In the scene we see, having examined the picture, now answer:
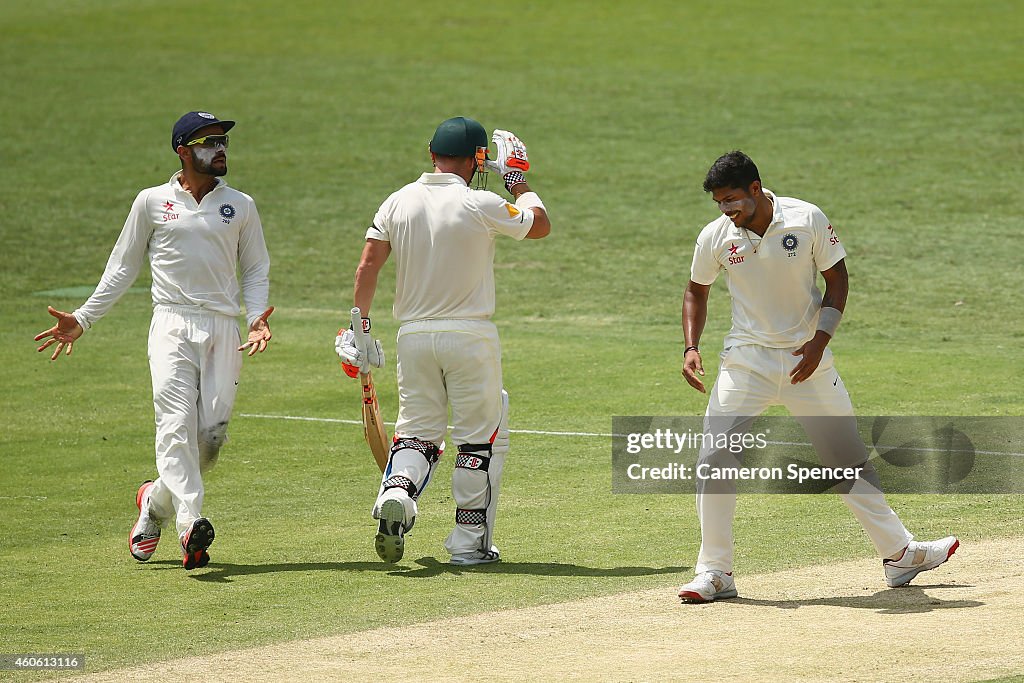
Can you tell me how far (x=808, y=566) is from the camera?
27.2 ft

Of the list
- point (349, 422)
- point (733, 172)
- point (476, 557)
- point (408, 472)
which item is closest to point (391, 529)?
point (408, 472)

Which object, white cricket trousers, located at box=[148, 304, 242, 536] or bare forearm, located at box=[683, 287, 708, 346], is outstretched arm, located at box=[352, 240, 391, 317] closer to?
white cricket trousers, located at box=[148, 304, 242, 536]

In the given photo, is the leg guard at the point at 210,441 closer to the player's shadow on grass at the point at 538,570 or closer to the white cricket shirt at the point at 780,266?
the player's shadow on grass at the point at 538,570

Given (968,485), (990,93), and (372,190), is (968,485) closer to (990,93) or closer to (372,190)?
(372,190)

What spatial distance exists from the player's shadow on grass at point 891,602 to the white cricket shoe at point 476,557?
1.59 metres

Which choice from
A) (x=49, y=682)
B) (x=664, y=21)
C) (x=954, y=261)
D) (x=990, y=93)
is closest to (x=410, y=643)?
(x=49, y=682)

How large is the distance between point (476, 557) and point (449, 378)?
3.37 feet

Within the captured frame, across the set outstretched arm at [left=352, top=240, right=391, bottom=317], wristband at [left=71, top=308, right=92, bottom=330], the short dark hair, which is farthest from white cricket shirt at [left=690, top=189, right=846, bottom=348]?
wristband at [left=71, top=308, right=92, bottom=330]

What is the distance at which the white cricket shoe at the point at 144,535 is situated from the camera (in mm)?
8898

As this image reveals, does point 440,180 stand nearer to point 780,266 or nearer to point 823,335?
point 780,266

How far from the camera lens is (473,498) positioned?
28.4 feet

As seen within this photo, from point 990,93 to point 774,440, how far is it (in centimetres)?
2052

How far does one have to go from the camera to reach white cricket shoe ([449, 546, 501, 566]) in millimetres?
8641

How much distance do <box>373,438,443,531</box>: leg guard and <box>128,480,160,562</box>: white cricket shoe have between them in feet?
4.87
